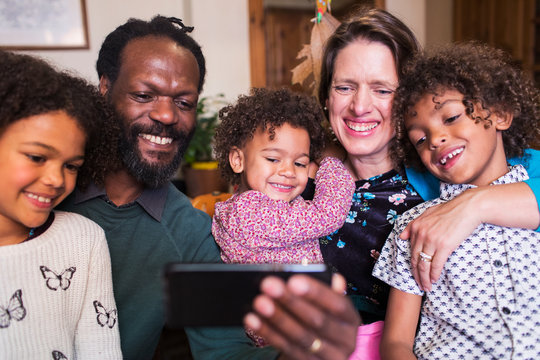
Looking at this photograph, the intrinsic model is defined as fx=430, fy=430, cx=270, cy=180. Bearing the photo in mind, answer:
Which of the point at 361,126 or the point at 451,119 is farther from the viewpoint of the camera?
the point at 361,126

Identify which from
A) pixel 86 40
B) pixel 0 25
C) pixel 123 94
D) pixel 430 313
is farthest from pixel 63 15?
pixel 430 313

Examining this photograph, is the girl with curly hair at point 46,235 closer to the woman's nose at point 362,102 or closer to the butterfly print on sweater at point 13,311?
the butterfly print on sweater at point 13,311

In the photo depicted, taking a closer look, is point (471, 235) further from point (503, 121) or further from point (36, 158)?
point (36, 158)

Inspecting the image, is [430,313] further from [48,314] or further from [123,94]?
[123,94]

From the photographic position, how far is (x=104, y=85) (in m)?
1.56

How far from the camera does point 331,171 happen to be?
4.99 ft

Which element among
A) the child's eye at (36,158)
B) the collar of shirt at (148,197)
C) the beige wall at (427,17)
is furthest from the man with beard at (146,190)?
the beige wall at (427,17)

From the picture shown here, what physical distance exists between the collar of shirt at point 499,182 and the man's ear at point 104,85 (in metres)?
1.18

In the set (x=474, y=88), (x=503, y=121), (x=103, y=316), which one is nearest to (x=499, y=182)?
(x=503, y=121)

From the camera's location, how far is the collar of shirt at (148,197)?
4.64ft

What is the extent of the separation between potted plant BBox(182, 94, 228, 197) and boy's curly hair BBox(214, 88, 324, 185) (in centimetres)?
172

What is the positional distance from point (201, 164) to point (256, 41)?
1332mm

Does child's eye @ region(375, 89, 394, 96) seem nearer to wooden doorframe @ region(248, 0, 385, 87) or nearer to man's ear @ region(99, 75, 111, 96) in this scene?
man's ear @ region(99, 75, 111, 96)

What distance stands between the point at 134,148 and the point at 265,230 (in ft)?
1.76
